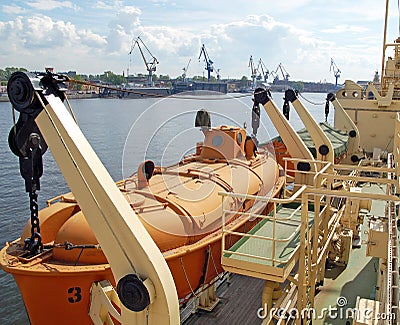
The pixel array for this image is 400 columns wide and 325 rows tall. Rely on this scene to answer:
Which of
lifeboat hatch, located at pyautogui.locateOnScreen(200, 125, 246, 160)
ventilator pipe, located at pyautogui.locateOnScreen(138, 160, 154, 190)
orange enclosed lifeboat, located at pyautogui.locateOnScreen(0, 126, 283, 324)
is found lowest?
orange enclosed lifeboat, located at pyautogui.locateOnScreen(0, 126, 283, 324)

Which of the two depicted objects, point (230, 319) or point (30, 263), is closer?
point (30, 263)

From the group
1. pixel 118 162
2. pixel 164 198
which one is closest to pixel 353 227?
pixel 164 198

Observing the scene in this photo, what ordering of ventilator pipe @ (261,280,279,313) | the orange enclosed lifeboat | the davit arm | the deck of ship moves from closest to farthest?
the davit arm, the orange enclosed lifeboat, ventilator pipe @ (261,280,279,313), the deck of ship

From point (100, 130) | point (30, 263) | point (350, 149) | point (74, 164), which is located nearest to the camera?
point (74, 164)

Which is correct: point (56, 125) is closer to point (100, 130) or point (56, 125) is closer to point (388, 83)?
point (388, 83)

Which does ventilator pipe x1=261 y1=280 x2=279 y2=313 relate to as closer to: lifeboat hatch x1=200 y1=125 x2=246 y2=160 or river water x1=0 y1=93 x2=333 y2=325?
A: river water x1=0 y1=93 x2=333 y2=325

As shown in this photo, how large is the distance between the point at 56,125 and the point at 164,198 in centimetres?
346

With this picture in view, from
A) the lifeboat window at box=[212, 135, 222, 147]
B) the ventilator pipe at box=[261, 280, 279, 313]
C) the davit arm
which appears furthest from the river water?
the ventilator pipe at box=[261, 280, 279, 313]

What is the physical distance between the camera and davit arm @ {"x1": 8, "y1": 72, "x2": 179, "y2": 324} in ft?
13.8

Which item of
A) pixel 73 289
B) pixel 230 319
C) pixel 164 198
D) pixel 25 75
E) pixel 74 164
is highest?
pixel 25 75

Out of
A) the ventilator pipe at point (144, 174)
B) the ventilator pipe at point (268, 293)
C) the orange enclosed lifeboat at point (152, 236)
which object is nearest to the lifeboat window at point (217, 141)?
the orange enclosed lifeboat at point (152, 236)

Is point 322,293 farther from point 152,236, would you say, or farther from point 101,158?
point 101,158

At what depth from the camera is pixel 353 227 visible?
10.3 metres

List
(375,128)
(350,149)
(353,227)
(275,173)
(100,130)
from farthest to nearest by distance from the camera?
(100,130)
(375,128)
(350,149)
(275,173)
(353,227)
